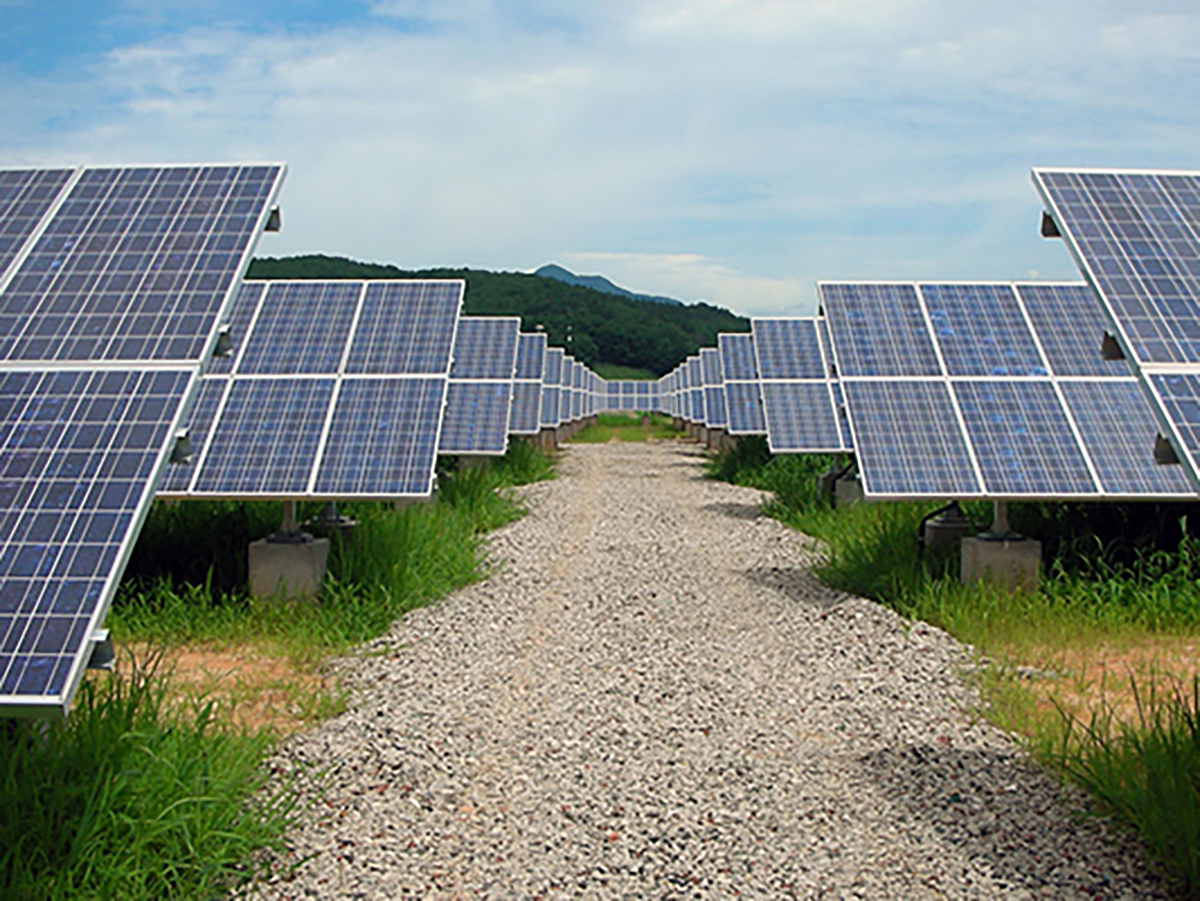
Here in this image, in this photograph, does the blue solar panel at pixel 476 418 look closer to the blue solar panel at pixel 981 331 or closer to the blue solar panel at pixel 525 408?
the blue solar panel at pixel 525 408

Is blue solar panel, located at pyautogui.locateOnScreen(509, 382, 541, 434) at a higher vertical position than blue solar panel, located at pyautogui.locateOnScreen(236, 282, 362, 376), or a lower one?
lower

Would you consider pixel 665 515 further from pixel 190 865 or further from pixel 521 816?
pixel 190 865

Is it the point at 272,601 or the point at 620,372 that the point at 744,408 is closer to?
the point at 272,601

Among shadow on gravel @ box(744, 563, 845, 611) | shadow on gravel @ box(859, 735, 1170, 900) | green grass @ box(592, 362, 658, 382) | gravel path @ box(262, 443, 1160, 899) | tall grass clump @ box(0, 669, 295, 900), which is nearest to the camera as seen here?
tall grass clump @ box(0, 669, 295, 900)

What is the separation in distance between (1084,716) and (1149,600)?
112 inches

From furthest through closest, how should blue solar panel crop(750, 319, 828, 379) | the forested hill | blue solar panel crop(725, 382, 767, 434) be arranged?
the forested hill < blue solar panel crop(725, 382, 767, 434) < blue solar panel crop(750, 319, 828, 379)

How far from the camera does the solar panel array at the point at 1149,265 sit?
596 centimetres

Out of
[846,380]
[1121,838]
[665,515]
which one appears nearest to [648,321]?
[665,515]

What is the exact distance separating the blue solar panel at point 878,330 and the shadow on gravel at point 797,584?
6.89 feet

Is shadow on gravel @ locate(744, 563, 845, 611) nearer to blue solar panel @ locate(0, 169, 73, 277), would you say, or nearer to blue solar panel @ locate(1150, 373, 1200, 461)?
blue solar panel @ locate(1150, 373, 1200, 461)

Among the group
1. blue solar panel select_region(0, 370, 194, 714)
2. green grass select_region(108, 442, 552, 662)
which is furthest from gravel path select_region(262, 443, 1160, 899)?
blue solar panel select_region(0, 370, 194, 714)

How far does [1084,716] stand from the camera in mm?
7164

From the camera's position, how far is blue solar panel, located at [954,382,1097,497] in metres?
10.1

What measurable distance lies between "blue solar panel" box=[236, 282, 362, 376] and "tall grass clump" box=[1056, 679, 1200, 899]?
787 centimetres
